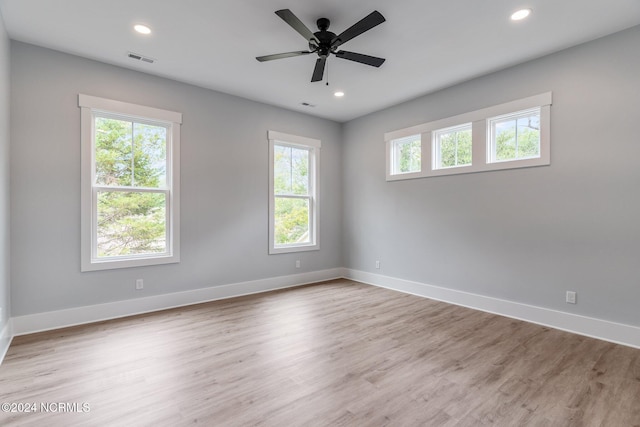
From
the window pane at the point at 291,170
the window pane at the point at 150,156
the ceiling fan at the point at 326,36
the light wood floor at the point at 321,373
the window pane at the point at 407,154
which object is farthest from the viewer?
the window pane at the point at 291,170

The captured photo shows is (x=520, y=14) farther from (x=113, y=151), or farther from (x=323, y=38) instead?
(x=113, y=151)

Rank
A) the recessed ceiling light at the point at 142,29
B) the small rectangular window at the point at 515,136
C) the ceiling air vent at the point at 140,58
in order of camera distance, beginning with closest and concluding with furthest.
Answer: the recessed ceiling light at the point at 142,29
the ceiling air vent at the point at 140,58
the small rectangular window at the point at 515,136

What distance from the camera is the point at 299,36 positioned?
3.06 metres

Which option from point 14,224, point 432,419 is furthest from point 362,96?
point 14,224

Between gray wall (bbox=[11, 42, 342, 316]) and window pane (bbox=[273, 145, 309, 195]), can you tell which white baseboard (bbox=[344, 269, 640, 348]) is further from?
window pane (bbox=[273, 145, 309, 195])

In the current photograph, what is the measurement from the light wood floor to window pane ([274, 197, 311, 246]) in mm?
1807

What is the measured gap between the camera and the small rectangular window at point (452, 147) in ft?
13.9

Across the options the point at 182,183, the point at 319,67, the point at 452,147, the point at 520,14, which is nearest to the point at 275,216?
the point at 182,183

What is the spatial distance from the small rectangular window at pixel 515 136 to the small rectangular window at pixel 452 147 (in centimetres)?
31

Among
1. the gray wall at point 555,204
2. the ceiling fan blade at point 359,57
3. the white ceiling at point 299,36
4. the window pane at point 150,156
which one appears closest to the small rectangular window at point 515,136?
the gray wall at point 555,204

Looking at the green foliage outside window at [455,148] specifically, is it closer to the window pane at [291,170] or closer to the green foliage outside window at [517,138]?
the green foliage outside window at [517,138]

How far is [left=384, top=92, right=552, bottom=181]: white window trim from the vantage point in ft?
11.2

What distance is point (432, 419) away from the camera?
1.87m

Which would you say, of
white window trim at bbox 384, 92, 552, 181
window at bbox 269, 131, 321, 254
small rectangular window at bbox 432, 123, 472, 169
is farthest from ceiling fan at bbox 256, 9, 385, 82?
window at bbox 269, 131, 321, 254
